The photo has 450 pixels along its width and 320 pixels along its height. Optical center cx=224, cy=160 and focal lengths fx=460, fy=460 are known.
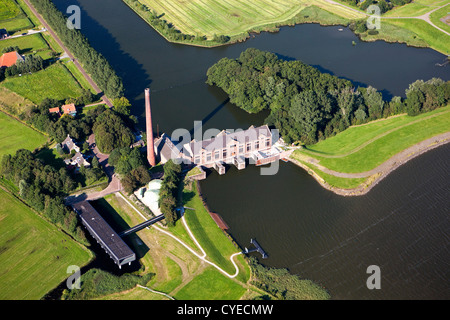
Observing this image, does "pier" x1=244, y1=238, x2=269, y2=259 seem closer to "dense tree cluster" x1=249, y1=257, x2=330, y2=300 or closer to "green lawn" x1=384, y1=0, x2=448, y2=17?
"dense tree cluster" x1=249, y1=257, x2=330, y2=300

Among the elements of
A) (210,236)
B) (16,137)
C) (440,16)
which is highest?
(440,16)

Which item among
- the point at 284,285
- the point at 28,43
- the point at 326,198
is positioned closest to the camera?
the point at 284,285

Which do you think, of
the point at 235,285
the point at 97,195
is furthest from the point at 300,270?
the point at 97,195

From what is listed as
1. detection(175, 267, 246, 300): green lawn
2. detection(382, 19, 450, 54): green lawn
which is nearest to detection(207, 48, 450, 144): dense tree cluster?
detection(382, 19, 450, 54): green lawn

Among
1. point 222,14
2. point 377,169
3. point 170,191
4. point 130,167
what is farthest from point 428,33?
point 130,167

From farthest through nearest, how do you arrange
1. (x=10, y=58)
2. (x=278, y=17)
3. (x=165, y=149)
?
(x=278, y=17) < (x=10, y=58) < (x=165, y=149)

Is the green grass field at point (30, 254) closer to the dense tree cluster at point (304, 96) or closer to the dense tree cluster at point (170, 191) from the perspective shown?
the dense tree cluster at point (170, 191)

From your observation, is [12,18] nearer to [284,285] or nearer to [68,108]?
[68,108]
